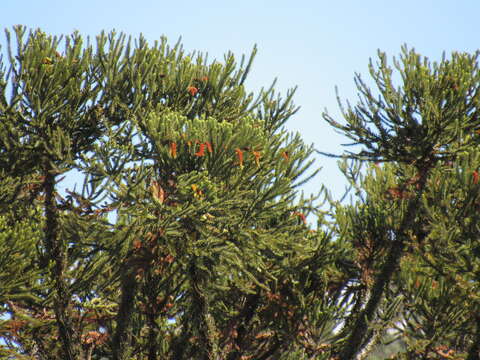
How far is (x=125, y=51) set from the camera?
8500 mm

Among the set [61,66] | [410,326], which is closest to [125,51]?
[61,66]

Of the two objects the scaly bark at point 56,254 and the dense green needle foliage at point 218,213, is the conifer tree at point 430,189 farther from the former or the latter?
the scaly bark at point 56,254

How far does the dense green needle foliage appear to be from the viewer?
7.35 meters

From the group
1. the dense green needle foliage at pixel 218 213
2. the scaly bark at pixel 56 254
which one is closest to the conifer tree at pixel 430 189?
the dense green needle foliage at pixel 218 213

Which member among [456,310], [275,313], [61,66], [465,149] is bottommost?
[456,310]

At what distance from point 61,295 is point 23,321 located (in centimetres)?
69

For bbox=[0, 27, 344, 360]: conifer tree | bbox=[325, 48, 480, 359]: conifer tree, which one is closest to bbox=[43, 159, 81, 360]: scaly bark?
bbox=[0, 27, 344, 360]: conifer tree

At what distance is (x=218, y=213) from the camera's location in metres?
7.69

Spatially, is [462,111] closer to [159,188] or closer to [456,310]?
[456,310]

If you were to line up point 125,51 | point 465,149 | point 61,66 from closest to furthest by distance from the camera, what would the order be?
point 465,149, point 61,66, point 125,51

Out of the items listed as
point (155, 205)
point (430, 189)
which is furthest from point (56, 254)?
point (430, 189)

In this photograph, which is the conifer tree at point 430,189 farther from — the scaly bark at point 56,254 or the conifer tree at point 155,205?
the scaly bark at point 56,254

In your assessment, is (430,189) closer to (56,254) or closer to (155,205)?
(155,205)

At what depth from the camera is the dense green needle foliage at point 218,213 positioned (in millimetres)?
7348
